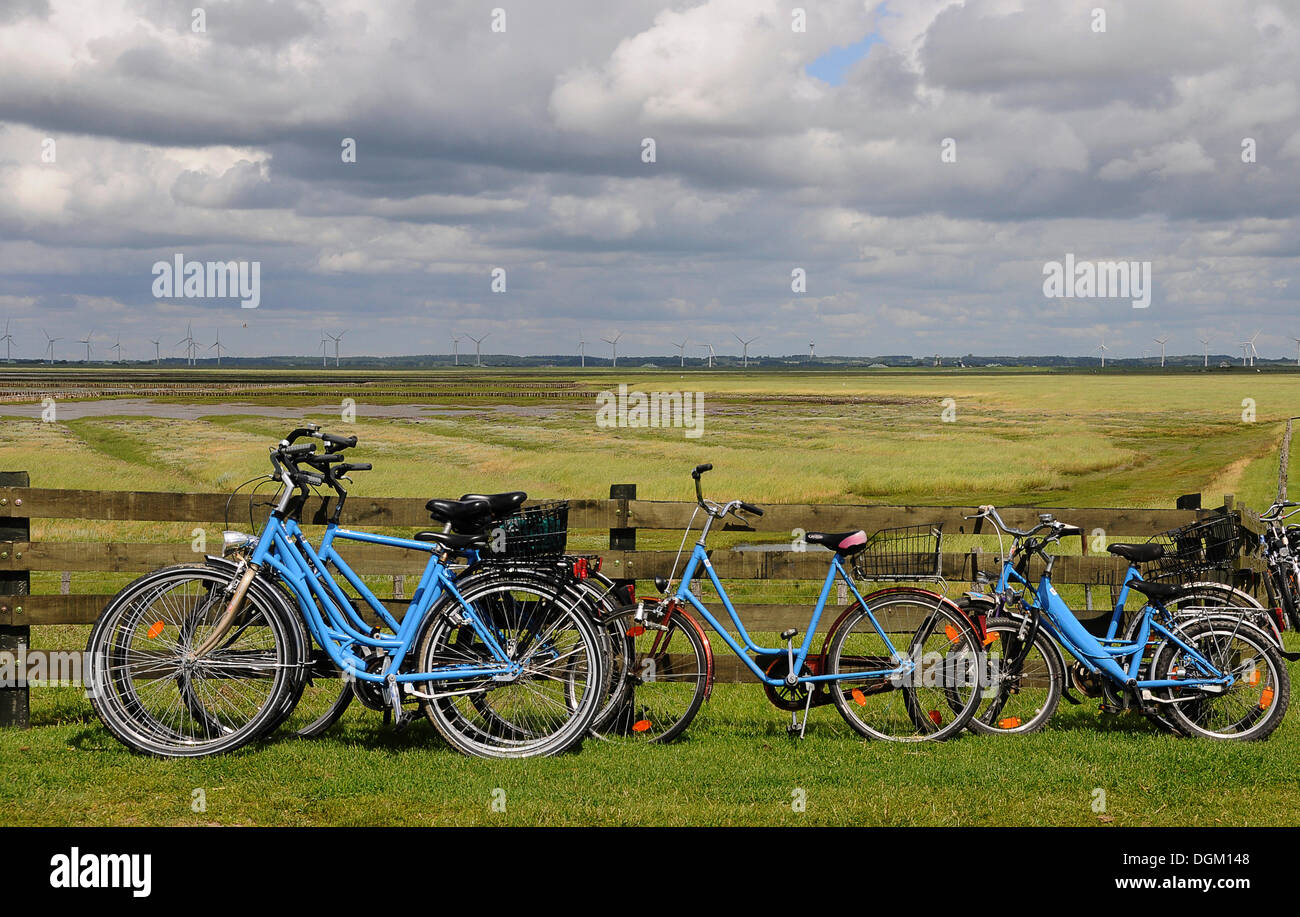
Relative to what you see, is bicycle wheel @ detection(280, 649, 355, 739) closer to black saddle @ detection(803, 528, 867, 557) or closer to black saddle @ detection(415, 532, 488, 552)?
black saddle @ detection(415, 532, 488, 552)

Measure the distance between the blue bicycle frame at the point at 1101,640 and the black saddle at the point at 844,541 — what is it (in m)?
0.99

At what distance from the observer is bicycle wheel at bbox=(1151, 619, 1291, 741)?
7.23 m

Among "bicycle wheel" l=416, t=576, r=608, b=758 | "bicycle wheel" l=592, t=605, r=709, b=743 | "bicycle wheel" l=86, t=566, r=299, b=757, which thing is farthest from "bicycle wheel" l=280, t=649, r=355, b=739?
"bicycle wheel" l=592, t=605, r=709, b=743

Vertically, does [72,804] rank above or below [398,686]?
below

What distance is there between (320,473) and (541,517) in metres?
1.35

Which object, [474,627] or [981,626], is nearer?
[474,627]

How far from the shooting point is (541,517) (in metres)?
6.98

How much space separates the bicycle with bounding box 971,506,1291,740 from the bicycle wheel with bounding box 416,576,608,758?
2.58m

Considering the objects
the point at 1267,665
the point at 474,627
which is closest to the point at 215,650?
the point at 474,627

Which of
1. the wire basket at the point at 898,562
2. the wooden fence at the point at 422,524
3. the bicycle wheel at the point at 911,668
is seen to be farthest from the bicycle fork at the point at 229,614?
the wire basket at the point at 898,562

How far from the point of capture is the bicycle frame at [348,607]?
267 inches

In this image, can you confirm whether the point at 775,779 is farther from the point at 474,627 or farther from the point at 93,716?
the point at 93,716

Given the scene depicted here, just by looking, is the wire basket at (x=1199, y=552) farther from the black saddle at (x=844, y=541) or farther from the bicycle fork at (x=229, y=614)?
the bicycle fork at (x=229, y=614)
